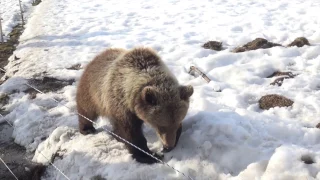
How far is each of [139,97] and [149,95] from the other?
0.23m

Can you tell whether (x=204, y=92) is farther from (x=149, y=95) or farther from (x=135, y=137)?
(x=149, y=95)

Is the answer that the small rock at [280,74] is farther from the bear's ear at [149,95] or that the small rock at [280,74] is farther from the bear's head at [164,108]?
the bear's ear at [149,95]

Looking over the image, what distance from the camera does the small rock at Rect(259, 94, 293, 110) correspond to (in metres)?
5.99

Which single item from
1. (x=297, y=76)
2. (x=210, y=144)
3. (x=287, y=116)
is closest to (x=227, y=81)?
(x=297, y=76)

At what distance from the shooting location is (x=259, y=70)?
7.61 metres

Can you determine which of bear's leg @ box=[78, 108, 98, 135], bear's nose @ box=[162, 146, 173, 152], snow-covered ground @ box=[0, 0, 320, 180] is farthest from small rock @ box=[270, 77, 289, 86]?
bear's leg @ box=[78, 108, 98, 135]

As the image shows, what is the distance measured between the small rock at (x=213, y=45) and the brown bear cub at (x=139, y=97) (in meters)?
4.41

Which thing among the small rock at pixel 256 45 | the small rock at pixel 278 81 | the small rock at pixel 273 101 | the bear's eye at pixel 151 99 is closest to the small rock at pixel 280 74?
the small rock at pixel 278 81

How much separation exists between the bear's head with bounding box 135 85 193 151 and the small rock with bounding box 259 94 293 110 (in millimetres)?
1979

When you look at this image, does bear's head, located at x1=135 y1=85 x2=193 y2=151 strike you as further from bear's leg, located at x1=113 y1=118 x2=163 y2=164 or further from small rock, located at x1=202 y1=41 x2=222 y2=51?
small rock, located at x1=202 y1=41 x2=222 y2=51

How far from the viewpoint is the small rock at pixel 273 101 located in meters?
5.99

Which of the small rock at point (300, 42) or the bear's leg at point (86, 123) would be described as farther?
the small rock at point (300, 42)

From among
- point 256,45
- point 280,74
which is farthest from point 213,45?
point 280,74

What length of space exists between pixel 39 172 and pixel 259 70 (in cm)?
486
